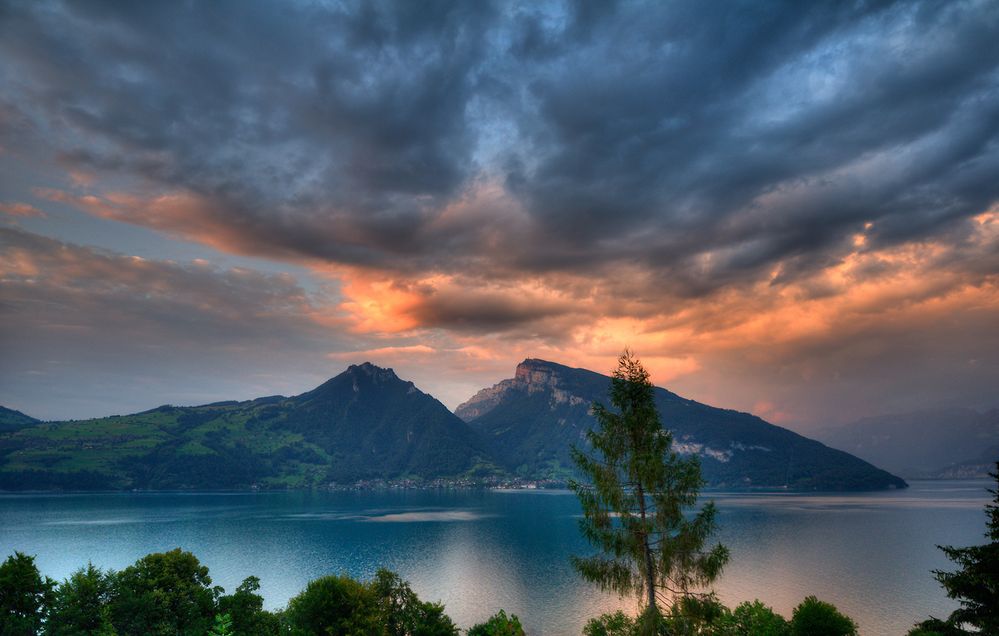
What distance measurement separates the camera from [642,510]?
27875mm

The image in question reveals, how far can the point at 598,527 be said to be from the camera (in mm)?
27828

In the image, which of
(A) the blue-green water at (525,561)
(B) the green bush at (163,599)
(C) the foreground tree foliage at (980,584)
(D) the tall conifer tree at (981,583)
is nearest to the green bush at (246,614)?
(B) the green bush at (163,599)

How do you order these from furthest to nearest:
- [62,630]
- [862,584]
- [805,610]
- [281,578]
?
[281,578]
[862,584]
[805,610]
[62,630]

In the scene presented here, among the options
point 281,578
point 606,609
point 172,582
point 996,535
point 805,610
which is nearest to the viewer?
point 996,535

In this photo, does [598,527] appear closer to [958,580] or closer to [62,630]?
[958,580]

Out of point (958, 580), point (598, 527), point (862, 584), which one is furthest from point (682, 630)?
point (862, 584)

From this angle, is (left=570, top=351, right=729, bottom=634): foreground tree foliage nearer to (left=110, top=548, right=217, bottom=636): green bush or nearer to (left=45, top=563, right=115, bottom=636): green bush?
(left=110, top=548, right=217, bottom=636): green bush

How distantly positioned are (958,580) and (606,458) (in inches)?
738

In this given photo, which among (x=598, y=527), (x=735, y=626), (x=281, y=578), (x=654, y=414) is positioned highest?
(x=654, y=414)

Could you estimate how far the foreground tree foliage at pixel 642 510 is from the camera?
26.8m

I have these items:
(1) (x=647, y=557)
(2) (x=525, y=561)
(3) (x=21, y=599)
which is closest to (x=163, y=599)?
(3) (x=21, y=599)

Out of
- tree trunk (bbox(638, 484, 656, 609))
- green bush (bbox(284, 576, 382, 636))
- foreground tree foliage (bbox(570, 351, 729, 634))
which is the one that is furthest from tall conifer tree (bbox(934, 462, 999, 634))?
green bush (bbox(284, 576, 382, 636))

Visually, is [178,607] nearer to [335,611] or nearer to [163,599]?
[163,599]

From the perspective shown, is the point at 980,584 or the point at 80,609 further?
the point at 80,609
